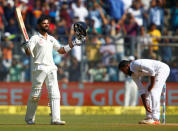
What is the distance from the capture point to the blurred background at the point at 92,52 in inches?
751

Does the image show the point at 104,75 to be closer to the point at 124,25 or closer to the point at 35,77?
the point at 124,25

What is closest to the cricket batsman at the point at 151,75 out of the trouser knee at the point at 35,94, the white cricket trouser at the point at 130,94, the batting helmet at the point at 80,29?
the batting helmet at the point at 80,29

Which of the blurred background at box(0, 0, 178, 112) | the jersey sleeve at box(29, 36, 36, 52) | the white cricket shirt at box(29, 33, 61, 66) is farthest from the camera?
the blurred background at box(0, 0, 178, 112)

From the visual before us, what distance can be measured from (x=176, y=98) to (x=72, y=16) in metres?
4.62

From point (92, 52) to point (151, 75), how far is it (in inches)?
268

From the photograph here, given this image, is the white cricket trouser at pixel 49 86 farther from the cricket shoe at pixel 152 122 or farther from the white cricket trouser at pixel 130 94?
the white cricket trouser at pixel 130 94

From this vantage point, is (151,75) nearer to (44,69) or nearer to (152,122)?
(152,122)

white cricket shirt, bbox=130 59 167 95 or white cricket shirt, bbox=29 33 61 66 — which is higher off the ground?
white cricket shirt, bbox=29 33 61 66

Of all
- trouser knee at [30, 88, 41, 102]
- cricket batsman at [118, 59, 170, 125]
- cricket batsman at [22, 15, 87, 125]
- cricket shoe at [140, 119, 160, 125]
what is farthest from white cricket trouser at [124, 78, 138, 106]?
trouser knee at [30, 88, 41, 102]

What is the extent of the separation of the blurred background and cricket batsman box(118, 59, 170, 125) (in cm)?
630

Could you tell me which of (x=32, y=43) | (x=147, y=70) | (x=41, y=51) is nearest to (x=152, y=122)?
(x=147, y=70)

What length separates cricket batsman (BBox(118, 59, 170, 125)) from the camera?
40.9ft

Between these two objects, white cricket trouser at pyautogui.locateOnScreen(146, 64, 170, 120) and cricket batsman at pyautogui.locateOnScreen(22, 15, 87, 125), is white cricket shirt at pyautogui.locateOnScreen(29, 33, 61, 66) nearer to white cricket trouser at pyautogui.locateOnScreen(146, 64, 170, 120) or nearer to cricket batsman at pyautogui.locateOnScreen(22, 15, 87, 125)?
cricket batsman at pyautogui.locateOnScreen(22, 15, 87, 125)

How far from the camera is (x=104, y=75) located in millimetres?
19312
